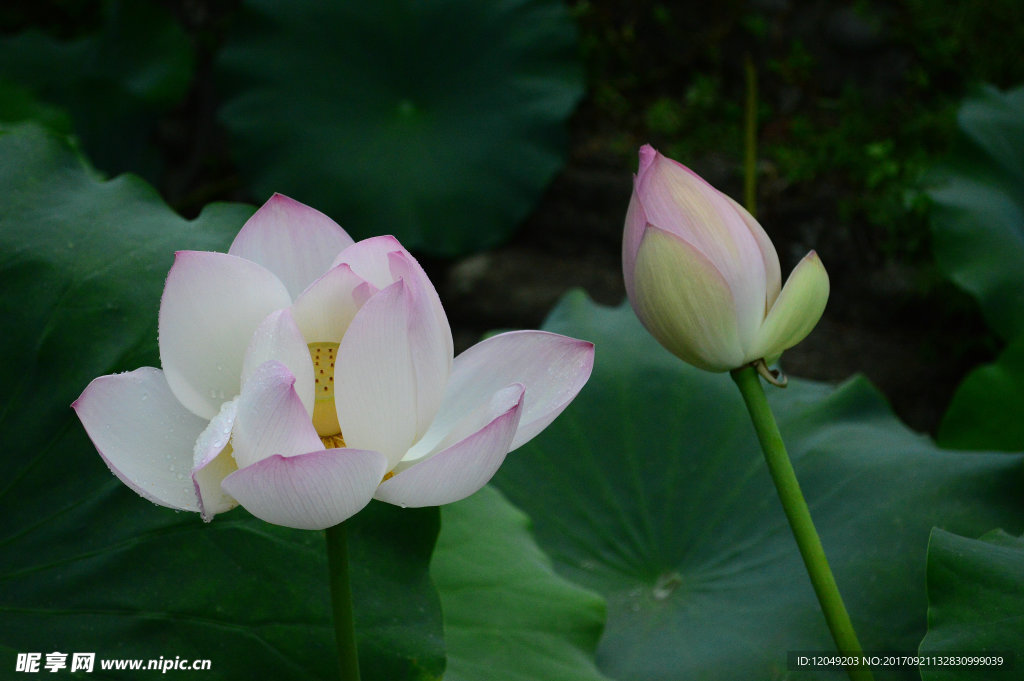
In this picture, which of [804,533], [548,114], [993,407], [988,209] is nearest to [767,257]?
[804,533]

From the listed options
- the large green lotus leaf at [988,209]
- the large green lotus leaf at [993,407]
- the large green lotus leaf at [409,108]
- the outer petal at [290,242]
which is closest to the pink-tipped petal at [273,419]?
the outer petal at [290,242]

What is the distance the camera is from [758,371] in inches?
20.8

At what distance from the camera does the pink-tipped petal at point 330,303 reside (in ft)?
1.37

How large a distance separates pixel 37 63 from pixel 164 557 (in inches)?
85.6

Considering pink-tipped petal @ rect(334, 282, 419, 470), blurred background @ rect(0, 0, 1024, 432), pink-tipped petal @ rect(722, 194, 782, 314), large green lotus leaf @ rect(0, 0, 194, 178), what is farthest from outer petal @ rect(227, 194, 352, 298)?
large green lotus leaf @ rect(0, 0, 194, 178)

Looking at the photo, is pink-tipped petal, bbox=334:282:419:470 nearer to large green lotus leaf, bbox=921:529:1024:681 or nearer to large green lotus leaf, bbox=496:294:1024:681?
large green lotus leaf, bbox=921:529:1024:681

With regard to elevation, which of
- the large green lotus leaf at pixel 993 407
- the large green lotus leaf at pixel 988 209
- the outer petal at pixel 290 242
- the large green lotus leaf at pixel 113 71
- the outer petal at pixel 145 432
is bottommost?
the large green lotus leaf at pixel 113 71

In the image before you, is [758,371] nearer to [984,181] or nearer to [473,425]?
[473,425]

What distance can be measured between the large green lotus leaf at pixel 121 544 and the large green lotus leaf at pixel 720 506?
309 mm

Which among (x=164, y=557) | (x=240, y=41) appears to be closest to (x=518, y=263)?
(x=240, y=41)

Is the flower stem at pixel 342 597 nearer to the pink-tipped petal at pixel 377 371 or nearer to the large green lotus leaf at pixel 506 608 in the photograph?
the pink-tipped petal at pixel 377 371

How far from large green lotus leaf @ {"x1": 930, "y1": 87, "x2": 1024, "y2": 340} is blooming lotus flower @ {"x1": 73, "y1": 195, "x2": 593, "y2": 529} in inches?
40.3

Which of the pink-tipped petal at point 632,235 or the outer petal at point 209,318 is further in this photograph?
the pink-tipped petal at point 632,235

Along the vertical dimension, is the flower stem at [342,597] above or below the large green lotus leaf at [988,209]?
above
